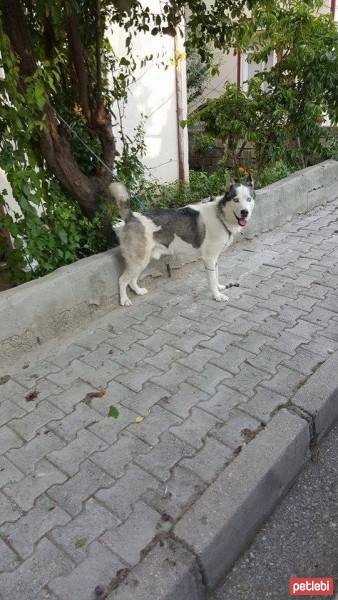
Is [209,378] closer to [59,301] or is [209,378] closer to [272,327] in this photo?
[272,327]

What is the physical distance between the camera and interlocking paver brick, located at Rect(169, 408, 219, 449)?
2488 mm

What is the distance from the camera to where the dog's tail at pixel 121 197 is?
372 cm

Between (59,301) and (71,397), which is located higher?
(59,301)

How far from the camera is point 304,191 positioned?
618 cm

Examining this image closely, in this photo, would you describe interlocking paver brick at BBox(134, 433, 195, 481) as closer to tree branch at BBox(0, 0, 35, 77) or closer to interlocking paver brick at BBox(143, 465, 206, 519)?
interlocking paver brick at BBox(143, 465, 206, 519)

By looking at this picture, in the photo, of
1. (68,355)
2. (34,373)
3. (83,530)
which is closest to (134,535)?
(83,530)

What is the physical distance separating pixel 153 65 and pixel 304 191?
3.34 metres

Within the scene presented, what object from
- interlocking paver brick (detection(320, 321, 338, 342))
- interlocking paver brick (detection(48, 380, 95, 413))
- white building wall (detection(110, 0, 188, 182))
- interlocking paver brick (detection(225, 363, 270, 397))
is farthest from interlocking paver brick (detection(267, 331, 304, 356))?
white building wall (detection(110, 0, 188, 182))

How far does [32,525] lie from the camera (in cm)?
205

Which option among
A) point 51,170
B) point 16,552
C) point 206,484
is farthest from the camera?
point 51,170

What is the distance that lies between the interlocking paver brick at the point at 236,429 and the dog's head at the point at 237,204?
1811 millimetres

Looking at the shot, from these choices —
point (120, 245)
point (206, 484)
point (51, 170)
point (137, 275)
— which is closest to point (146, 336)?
point (137, 275)

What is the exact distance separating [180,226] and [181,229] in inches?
1.2

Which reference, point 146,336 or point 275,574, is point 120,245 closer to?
point 146,336
